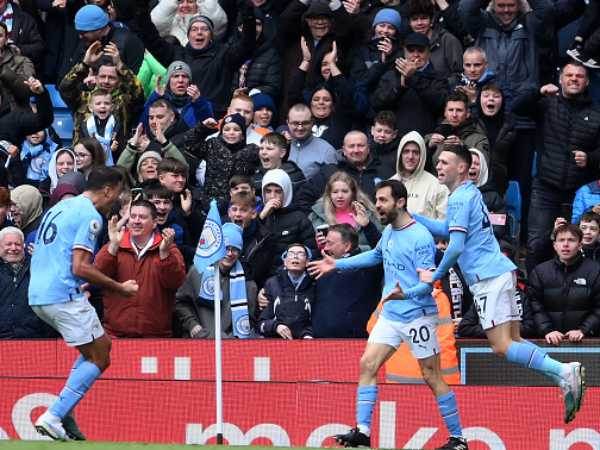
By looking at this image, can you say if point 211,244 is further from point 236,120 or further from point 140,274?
point 236,120

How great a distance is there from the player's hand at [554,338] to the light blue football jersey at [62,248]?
402 cm

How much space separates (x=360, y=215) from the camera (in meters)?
15.9

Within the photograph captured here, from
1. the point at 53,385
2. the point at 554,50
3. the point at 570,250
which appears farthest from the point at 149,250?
the point at 554,50

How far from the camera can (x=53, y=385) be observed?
14859mm

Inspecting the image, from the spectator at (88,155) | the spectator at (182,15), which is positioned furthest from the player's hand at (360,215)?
the spectator at (182,15)

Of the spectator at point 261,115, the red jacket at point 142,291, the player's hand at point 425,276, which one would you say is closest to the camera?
the player's hand at point 425,276

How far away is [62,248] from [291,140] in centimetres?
466

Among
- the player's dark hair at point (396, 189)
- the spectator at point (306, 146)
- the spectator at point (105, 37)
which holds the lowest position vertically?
the player's dark hair at point (396, 189)

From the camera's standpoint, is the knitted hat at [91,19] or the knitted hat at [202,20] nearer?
the knitted hat at [91,19]

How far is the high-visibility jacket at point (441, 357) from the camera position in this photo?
47.8 ft

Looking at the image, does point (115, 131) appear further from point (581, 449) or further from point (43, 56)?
point (581, 449)

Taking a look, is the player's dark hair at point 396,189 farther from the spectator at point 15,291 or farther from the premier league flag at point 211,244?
the spectator at point 15,291

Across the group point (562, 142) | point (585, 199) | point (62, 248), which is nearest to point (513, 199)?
point (562, 142)

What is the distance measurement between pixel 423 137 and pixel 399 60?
2.87 ft
